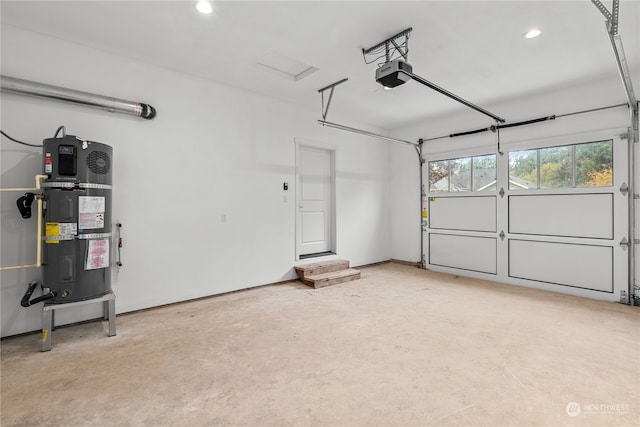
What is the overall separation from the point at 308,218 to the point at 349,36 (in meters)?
3.11

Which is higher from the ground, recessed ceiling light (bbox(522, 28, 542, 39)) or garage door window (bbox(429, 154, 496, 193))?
recessed ceiling light (bbox(522, 28, 542, 39))

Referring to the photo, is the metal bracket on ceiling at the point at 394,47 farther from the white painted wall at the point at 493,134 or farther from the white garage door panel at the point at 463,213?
the white garage door panel at the point at 463,213

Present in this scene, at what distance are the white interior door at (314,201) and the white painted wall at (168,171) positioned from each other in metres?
0.33

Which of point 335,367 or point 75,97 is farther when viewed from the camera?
point 75,97

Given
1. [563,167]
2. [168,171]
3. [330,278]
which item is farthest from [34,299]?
[563,167]

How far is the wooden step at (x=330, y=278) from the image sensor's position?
4657 mm

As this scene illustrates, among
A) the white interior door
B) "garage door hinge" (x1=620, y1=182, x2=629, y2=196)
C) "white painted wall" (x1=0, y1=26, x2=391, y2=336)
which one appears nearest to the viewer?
"white painted wall" (x1=0, y1=26, x2=391, y2=336)

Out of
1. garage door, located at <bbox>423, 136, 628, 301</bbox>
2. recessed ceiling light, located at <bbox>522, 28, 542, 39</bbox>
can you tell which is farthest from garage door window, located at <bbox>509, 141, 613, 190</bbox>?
recessed ceiling light, located at <bbox>522, 28, 542, 39</bbox>

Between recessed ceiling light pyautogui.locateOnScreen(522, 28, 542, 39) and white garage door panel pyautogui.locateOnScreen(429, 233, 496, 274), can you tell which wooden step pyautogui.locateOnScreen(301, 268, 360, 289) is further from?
recessed ceiling light pyautogui.locateOnScreen(522, 28, 542, 39)

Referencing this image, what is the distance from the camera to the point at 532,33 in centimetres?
296

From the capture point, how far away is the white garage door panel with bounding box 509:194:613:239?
4078 millimetres

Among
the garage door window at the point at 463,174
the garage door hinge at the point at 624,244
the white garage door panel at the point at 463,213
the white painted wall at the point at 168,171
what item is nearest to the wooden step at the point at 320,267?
the white painted wall at the point at 168,171

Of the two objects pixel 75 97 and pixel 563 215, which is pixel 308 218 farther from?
pixel 563 215

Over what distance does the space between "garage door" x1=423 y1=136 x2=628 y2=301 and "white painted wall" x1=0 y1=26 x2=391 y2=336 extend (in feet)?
9.51
